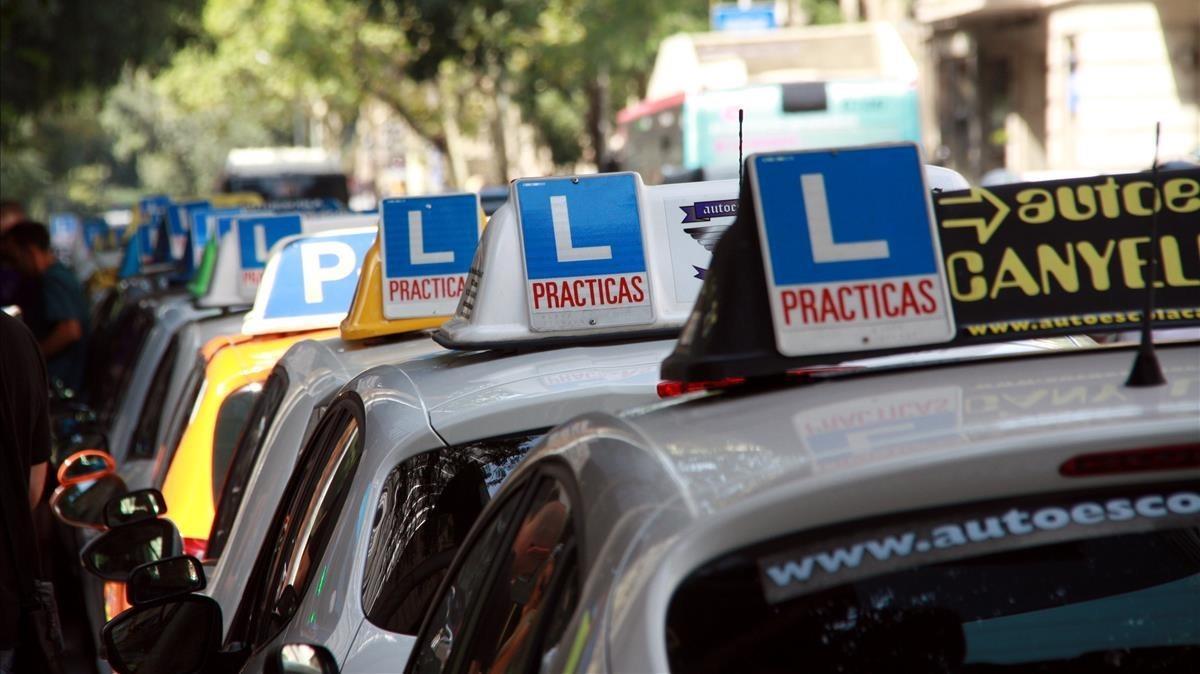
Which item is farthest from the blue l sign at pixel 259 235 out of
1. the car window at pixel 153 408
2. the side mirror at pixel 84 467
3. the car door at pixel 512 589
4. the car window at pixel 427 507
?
the car door at pixel 512 589

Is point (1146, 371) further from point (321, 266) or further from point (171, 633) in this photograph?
point (321, 266)

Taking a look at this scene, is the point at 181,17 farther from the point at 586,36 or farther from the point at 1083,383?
the point at 1083,383

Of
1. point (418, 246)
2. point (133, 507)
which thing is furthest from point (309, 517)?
point (133, 507)

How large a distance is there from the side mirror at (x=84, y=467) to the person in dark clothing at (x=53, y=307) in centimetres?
443

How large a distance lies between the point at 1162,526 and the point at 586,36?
30823 mm

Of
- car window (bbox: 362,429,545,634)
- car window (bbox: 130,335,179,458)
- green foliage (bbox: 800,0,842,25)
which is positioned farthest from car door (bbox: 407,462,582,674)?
green foliage (bbox: 800,0,842,25)

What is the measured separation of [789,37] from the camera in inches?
788

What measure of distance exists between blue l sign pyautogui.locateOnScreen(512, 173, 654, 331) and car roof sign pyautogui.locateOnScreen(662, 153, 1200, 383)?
1.73 metres

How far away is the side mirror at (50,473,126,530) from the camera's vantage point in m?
6.01

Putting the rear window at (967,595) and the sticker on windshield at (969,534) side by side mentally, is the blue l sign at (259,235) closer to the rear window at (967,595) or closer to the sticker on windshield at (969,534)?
the rear window at (967,595)

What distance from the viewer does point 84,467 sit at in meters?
6.29

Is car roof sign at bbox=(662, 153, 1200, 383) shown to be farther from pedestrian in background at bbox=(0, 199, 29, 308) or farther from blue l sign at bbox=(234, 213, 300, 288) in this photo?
pedestrian in background at bbox=(0, 199, 29, 308)

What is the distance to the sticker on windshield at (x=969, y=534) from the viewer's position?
71.8 inches

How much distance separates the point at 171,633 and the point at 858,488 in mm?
2221
